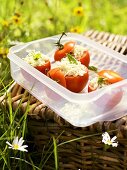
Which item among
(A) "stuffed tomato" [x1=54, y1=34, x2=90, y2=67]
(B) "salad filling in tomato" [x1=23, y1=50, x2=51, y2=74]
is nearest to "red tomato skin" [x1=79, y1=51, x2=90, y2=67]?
(A) "stuffed tomato" [x1=54, y1=34, x2=90, y2=67]

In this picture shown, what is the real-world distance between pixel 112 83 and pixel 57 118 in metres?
0.18

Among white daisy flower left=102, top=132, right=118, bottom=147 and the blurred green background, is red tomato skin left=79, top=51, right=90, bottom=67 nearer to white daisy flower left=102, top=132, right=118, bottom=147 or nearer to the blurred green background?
white daisy flower left=102, top=132, right=118, bottom=147

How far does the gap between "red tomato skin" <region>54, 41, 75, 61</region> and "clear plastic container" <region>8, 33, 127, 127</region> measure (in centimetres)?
11

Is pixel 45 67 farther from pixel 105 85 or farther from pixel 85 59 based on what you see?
pixel 105 85

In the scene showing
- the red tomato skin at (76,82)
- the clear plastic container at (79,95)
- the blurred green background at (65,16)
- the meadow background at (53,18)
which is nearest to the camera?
the clear plastic container at (79,95)

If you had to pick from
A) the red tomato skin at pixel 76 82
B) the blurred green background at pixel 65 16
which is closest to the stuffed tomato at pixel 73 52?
the red tomato skin at pixel 76 82

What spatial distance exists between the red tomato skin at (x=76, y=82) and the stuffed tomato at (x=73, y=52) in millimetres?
119

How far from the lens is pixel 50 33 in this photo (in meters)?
2.60

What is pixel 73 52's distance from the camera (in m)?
1.71

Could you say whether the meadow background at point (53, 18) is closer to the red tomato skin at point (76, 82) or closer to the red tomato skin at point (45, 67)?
the red tomato skin at point (45, 67)

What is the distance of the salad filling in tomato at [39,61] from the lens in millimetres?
1655

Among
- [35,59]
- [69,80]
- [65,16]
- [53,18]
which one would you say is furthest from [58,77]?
[65,16]

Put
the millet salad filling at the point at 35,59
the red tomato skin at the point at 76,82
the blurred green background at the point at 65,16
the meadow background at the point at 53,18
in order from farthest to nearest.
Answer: the blurred green background at the point at 65,16 → the meadow background at the point at 53,18 → the millet salad filling at the point at 35,59 → the red tomato skin at the point at 76,82

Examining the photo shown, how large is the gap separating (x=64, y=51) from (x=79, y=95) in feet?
1.06
